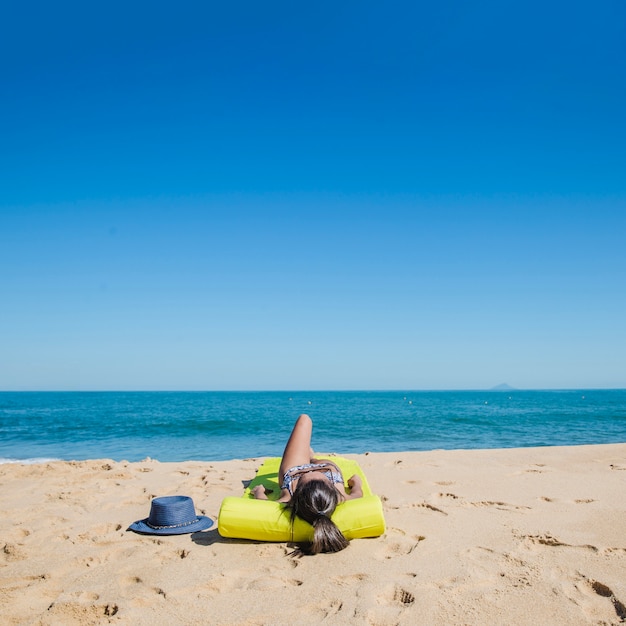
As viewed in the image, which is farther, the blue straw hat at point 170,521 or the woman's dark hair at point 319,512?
the blue straw hat at point 170,521

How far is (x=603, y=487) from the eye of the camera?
254 inches

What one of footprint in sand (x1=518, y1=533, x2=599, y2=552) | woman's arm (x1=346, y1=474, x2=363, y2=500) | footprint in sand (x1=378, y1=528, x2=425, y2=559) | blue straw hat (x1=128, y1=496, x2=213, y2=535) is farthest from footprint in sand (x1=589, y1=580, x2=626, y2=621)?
blue straw hat (x1=128, y1=496, x2=213, y2=535)

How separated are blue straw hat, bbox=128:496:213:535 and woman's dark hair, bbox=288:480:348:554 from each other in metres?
1.14

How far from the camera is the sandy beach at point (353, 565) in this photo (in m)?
3.22

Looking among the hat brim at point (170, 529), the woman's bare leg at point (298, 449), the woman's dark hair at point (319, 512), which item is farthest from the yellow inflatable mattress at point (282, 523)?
the woman's bare leg at point (298, 449)

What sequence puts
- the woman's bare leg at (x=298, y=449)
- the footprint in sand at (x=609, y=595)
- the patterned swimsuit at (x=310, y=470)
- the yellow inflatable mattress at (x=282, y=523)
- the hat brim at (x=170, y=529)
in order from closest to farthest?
the footprint in sand at (x=609, y=595) → the yellow inflatable mattress at (x=282, y=523) → the hat brim at (x=170, y=529) → the patterned swimsuit at (x=310, y=470) → the woman's bare leg at (x=298, y=449)

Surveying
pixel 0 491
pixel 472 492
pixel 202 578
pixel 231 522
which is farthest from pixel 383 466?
pixel 0 491

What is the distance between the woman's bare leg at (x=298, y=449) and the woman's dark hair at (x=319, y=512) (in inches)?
46.1

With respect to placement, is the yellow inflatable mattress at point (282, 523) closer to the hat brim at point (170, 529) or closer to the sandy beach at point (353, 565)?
the sandy beach at point (353, 565)

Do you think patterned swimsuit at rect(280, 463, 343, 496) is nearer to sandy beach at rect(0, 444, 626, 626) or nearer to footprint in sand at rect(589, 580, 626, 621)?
sandy beach at rect(0, 444, 626, 626)

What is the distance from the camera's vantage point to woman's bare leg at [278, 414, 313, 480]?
19.4ft

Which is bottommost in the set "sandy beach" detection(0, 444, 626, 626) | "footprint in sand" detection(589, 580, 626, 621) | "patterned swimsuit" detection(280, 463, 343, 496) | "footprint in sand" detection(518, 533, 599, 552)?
"sandy beach" detection(0, 444, 626, 626)

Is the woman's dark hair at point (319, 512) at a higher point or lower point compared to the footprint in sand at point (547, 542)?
higher

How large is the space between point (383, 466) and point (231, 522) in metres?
4.66
